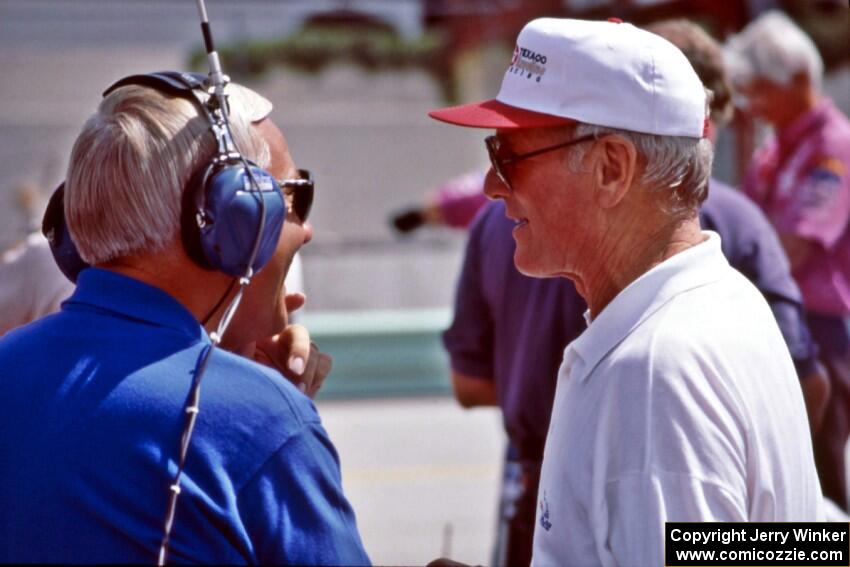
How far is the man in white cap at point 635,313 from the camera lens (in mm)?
1961

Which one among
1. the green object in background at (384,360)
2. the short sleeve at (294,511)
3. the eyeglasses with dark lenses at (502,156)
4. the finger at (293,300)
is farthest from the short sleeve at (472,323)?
the green object in background at (384,360)

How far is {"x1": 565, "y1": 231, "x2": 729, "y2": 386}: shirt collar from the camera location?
2102 mm

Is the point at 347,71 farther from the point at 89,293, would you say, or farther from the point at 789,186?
the point at 89,293

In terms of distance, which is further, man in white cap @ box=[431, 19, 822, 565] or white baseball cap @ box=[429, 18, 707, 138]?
white baseball cap @ box=[429, 18, 707, 138]

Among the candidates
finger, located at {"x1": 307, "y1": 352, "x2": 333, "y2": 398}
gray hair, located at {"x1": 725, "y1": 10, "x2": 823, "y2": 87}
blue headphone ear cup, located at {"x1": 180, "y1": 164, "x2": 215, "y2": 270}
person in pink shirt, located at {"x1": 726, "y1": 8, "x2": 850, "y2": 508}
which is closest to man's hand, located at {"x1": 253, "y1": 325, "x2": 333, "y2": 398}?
finger, located at {"x1": 307, "y1": 352, "x2": 333, "y2": 398}

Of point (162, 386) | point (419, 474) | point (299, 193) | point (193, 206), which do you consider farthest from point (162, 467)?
point (419, 474)

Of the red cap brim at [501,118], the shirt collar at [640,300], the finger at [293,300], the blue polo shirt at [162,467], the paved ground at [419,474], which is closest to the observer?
the blue polo shirt at [162,467]

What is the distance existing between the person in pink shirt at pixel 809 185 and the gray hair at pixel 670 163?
2.86m

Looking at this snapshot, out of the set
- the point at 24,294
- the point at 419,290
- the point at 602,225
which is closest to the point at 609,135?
the point at 602,225

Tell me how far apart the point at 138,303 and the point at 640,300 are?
76 centimetres

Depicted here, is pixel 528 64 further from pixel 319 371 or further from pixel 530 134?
pixel 319 371

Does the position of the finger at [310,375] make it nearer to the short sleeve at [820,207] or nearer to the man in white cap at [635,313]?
the man in white cap at [635,313]

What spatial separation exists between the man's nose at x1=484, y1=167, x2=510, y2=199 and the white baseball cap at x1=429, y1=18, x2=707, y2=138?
14 centimetres

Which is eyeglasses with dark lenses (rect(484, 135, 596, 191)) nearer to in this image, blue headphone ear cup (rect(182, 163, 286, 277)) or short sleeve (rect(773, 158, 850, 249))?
blue headphone ear cup (rect(182, 163, 286, 277))
